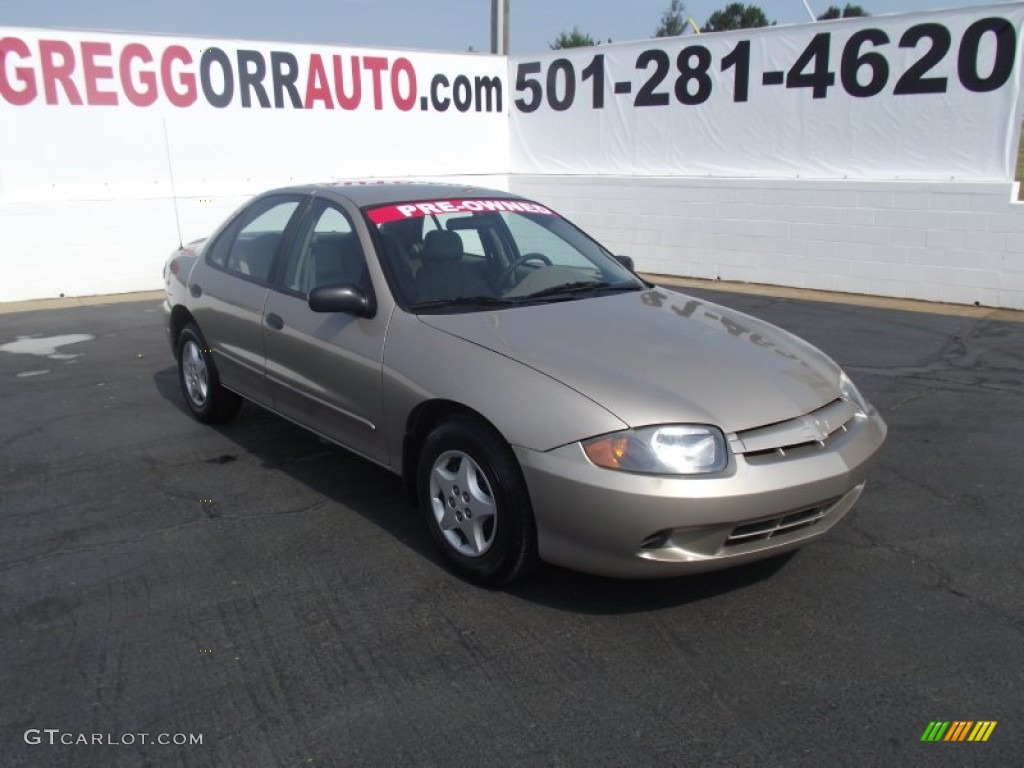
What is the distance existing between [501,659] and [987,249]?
8.78 m

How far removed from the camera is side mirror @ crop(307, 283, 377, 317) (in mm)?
4172

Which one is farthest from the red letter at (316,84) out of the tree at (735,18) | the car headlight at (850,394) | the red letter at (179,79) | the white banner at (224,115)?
the tree at (735,18)

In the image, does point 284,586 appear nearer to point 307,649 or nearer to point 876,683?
point 307,649

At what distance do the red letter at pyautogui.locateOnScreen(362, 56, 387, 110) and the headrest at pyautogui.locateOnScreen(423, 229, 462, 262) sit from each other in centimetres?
962

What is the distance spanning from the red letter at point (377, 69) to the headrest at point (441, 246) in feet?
31.6

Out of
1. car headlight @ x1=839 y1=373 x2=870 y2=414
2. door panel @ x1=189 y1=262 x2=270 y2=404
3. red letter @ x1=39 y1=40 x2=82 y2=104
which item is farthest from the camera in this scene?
red letter @ x1=39 y1=40 x2=82 y2=104

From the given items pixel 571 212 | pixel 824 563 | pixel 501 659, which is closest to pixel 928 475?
pixel 824 563

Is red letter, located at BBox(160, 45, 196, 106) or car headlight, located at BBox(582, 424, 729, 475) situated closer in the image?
car headlight, located at BBox(582, 424, 729, 475)

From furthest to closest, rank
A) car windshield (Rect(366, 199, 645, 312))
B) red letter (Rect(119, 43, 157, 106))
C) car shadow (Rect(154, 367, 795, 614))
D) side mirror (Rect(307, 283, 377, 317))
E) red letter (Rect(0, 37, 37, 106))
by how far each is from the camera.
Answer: red letter (Rect(119, 43, 157, 106))
red letter (Rect(0, 37, 37, 106))
car windshield (Rect(366, 199, 645, 312))
side mirror (Rect(307, 283, 377, 317))
car shadow (Rect(154, 367, 795, 614))

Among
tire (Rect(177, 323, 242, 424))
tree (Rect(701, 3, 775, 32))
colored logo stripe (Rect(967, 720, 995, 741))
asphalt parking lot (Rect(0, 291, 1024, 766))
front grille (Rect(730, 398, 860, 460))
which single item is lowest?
colored logo stripe (Rect(967, 720, 995, 741))

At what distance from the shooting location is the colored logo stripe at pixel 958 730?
2777 millimetres

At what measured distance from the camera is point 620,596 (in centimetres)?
367

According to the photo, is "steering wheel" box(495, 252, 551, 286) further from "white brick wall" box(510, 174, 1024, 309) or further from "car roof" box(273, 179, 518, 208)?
"white brick wall" box(510, 174, 1024, 309)

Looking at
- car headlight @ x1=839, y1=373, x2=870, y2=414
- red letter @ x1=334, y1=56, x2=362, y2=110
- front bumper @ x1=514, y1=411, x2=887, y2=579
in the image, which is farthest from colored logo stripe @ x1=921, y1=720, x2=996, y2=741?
red letter @ x1=334, y1=56, x2=362, y2=110
